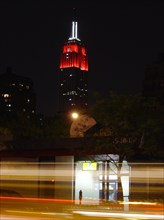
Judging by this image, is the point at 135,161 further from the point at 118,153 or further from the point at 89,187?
the point at 89,187

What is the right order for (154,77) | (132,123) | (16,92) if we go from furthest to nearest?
(16,92), (154,77), (132,123)

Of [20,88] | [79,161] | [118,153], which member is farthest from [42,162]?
[20,88]

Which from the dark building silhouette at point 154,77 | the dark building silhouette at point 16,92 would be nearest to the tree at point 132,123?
the dark building silhouette at point 154,77

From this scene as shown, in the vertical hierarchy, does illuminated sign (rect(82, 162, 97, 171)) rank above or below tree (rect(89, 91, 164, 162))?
below

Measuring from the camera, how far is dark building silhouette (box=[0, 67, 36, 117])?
519 feet

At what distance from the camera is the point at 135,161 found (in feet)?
122

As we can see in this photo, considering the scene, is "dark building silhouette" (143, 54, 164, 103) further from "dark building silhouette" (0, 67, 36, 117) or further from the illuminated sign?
"dark building silhouette" (0, 67, 36, 117)

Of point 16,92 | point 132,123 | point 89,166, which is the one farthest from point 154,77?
point 16,92

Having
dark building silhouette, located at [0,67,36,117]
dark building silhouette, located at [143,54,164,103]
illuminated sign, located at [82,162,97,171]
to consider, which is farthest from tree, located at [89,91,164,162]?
dark building silhouette, located at [0,67,36,117]

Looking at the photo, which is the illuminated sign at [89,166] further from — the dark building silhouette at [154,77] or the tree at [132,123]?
the dark building silhouette at [154,77]

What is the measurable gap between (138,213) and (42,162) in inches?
1293

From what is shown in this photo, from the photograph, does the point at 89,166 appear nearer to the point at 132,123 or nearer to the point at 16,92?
the point at 132,123

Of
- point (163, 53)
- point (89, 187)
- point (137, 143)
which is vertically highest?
point (163, 53)

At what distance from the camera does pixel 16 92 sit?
163 meters
